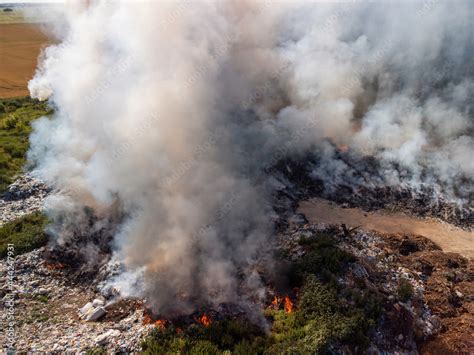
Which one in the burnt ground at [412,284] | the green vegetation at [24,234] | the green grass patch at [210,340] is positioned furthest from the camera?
the green vegetation at [24,234]

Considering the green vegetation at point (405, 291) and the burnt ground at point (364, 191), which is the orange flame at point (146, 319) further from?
the burnt ground at point (364, 191)

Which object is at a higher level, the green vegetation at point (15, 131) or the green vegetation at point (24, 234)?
the green vegetation at point (15, 131)

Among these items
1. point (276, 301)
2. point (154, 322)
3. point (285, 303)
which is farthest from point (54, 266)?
point (285, 303)

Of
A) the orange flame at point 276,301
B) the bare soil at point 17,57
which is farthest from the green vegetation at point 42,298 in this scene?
the bare soil at point 17,57

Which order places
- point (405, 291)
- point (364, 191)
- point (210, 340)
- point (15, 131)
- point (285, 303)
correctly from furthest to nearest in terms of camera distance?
point (15, 131)
point (364, 191)
point (405, 291)
point (285, 303)
point (210, 340)

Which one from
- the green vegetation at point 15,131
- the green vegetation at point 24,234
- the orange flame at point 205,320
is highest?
the green vegetation at point 15,131

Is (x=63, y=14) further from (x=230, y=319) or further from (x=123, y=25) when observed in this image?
(x=230, y=319)

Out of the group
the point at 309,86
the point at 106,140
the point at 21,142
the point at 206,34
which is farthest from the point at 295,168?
the point at 21,142

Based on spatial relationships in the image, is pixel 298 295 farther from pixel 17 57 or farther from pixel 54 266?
pixel 17 57
